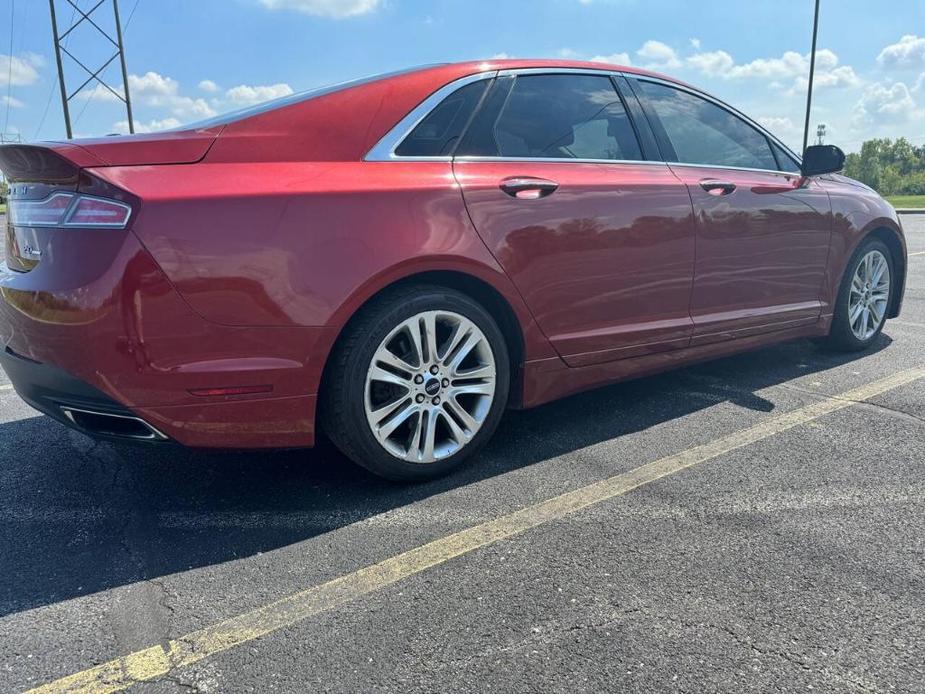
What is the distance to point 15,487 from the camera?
2834mm

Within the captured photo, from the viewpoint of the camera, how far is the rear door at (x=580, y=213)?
2.93 m

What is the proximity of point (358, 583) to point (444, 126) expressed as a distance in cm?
172

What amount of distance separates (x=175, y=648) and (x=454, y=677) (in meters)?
0.72

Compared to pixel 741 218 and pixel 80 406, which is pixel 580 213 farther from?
pixel 80 406

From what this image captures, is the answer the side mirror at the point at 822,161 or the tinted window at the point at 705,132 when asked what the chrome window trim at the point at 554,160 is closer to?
the tinted window at the point at 705,132

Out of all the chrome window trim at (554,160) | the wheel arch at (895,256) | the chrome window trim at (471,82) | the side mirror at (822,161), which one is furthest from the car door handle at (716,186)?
the wheel arch at (895,256)

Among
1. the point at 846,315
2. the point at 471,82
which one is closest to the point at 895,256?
the point at 846,315

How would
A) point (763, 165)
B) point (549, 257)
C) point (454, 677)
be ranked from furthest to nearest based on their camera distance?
1. point (763, 165)
2. point (549, 257)
3. point (454, 677)

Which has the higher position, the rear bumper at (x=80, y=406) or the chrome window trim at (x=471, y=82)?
the chrome window trim at (x=471, y=82)

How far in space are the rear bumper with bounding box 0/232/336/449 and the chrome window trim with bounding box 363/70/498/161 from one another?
27.2 inches

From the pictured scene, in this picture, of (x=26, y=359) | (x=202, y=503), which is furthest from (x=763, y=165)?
(x=26, y=359)

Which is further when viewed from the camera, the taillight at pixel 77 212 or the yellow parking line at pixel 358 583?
the taillight at pixel 77 212

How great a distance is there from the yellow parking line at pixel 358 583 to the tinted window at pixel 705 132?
1456mm

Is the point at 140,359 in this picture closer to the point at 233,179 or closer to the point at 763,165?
the point at 233,179
